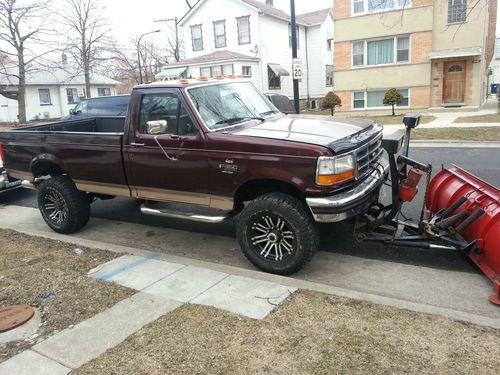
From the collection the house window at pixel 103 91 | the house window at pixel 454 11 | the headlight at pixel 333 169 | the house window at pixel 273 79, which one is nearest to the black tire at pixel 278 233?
the headlight at pixel 333 169

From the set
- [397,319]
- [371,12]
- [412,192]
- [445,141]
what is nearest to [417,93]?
[371,12]

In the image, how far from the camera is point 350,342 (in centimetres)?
344

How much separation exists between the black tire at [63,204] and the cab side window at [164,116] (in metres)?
1.61

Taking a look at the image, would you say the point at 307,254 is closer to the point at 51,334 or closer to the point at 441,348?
the point at 441,348

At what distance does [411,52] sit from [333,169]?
71.2 ft

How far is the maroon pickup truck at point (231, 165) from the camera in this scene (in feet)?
14.8

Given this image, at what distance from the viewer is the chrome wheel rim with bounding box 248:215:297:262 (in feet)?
15.4

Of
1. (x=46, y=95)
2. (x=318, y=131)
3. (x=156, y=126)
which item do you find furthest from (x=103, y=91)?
(x=318, y=131)

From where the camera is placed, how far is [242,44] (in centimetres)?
3309

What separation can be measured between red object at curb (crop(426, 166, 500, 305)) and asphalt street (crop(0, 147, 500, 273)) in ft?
1.46

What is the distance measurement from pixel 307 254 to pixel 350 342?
4.21 feet

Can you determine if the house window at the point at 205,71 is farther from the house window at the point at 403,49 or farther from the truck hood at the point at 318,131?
the truck hood at the point at 318,131

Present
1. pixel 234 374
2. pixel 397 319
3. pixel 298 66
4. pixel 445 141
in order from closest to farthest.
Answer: pixel 234 374, pixel 397 319, pixel 445 141, pixel 298 66

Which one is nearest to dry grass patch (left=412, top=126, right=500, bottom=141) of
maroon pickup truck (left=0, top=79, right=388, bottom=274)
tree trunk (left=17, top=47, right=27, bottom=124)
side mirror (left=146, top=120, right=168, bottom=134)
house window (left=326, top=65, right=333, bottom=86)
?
maroon pickup truck (left=0, top=79, right=388, bottom=274)
